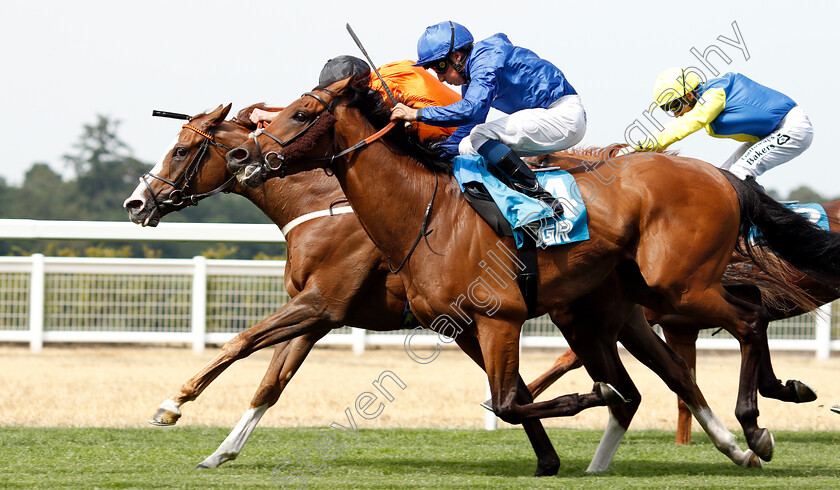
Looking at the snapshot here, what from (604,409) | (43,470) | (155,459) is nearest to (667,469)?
(155,459)

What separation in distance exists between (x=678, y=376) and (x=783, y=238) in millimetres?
847

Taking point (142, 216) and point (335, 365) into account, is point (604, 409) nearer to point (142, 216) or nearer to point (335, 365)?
point (335, 365)

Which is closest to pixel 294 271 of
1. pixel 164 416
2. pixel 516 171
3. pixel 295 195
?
pixel 295 195

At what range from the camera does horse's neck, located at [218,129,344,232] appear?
5191mm

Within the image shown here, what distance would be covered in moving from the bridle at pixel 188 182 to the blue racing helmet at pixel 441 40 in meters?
1.10

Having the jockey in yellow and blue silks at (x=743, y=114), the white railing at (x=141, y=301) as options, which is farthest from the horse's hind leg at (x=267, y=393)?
the white railing at (x=141, y=301)

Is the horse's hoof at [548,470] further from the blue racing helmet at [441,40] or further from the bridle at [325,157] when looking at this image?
the blue racing helmet at [441,40]

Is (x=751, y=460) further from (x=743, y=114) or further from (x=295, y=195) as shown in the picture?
(x=295, y=195)

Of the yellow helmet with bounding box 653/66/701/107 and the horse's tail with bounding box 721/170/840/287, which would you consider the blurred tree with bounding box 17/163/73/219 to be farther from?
the horse's tail with bounding box 721/170/840/287

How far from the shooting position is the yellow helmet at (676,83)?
5480 millimetres

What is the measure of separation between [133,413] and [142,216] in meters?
2.89

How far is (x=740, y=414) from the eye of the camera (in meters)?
4.62

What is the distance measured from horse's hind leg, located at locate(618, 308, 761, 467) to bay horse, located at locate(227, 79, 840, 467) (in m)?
0.20

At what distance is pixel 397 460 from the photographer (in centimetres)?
524
